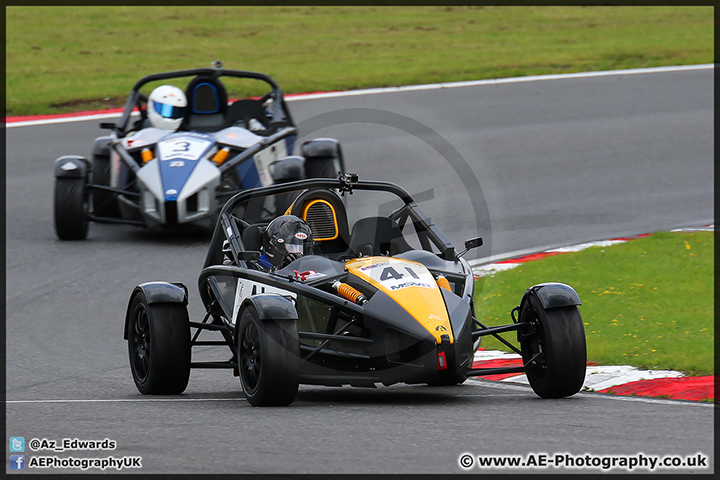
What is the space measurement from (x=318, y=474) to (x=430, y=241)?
10.8ft

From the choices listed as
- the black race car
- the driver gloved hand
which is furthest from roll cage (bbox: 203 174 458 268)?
the driver gloved hand

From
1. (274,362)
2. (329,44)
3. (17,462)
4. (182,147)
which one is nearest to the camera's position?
(17,462)

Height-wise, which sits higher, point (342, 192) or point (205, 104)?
point (205, 104)

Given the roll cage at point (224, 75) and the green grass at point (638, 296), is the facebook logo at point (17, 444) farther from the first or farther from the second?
the roll cage at point (224, 75)

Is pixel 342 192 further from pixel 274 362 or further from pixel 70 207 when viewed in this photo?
pixel 70 207

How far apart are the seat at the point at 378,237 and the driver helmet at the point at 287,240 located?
390 mm

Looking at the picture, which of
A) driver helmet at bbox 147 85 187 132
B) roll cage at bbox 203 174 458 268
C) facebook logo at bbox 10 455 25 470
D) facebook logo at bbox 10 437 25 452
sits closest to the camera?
facebook logo at bbox 10 455 25 470

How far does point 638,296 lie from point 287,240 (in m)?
3.87

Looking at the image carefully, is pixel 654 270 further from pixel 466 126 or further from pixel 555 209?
pixel 466 126

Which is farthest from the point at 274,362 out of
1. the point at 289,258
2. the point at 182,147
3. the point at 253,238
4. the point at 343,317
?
the point at 182,147

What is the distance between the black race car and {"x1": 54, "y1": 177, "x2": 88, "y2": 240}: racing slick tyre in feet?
16.5

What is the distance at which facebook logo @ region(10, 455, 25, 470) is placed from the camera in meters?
4.90

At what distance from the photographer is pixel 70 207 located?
40.7ft

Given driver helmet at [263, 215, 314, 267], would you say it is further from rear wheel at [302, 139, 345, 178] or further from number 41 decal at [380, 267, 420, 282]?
rear wheel at [302, 139, 345, 178]
